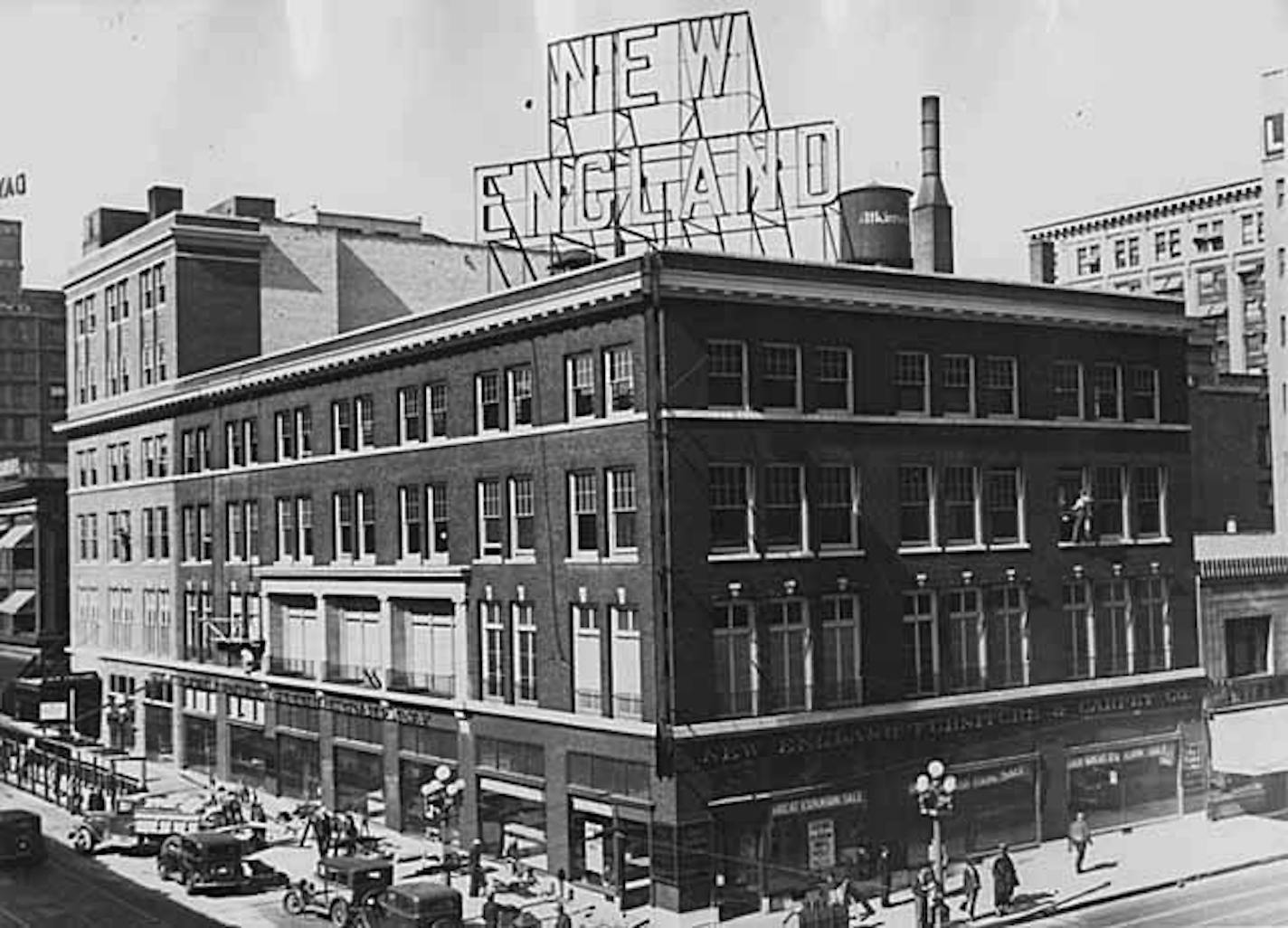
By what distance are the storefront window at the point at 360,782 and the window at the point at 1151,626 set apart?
2126cm

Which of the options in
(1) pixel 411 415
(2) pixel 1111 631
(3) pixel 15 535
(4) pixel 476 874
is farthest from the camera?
(3) pixel 15 535

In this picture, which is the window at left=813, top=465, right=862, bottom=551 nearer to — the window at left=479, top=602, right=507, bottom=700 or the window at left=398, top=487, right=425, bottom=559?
the window at left=479, top=602, right=507, bottom=700

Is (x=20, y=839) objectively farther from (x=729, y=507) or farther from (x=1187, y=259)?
(x=1187, y=259)

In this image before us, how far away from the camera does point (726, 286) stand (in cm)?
3525

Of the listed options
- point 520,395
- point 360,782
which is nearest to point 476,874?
point 360,782

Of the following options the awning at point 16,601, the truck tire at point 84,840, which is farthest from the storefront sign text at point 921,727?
the awning at point 16,601

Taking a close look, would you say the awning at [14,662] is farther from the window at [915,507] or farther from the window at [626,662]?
the window at [915,507]

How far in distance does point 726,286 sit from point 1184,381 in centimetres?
1538

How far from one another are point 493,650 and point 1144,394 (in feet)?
62.2

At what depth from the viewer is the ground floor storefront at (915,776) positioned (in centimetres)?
3456

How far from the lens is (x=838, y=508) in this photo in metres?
37.3

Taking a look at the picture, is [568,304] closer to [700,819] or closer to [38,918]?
[700,819]

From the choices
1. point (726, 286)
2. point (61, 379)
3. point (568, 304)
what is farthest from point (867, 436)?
point (61, 379)

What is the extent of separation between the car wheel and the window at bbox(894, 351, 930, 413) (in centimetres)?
1812
